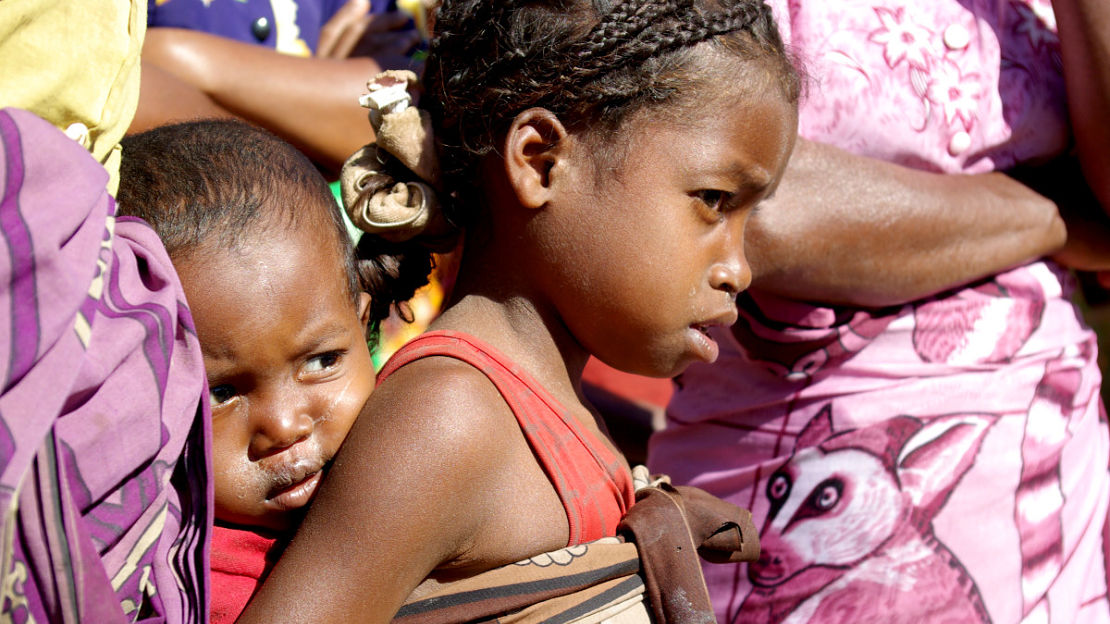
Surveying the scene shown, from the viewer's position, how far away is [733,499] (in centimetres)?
228

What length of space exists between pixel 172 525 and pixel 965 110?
1.81m

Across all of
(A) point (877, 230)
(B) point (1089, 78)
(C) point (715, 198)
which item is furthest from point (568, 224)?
(B) point (1089, 78)

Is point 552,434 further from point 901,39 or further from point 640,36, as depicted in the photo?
point 901,39

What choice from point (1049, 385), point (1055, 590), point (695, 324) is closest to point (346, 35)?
point (695, 324)

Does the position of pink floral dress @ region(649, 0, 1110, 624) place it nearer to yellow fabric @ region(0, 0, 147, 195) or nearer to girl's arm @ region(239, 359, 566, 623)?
girl's arm @ region(239, 359, 566, 623)

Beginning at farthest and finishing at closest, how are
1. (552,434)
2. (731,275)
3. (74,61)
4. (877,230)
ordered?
1. (877,230)
2. (731,275)
3. (552,434)
4. (74,61)

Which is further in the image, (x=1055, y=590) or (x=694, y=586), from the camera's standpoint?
(x=1055, y=590)

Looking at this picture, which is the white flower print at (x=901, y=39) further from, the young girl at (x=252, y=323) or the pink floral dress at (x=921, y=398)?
the young girl at (x=252, y=323)

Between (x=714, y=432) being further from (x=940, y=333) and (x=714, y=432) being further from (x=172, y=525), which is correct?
(x=172, y=525)

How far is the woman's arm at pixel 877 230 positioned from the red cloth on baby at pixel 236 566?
3.35 feet

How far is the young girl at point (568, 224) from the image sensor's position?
4.78ft

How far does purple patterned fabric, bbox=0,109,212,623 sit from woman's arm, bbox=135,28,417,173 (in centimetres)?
136

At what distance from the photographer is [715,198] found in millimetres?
1667

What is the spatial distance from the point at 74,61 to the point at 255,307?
0.40 meters
